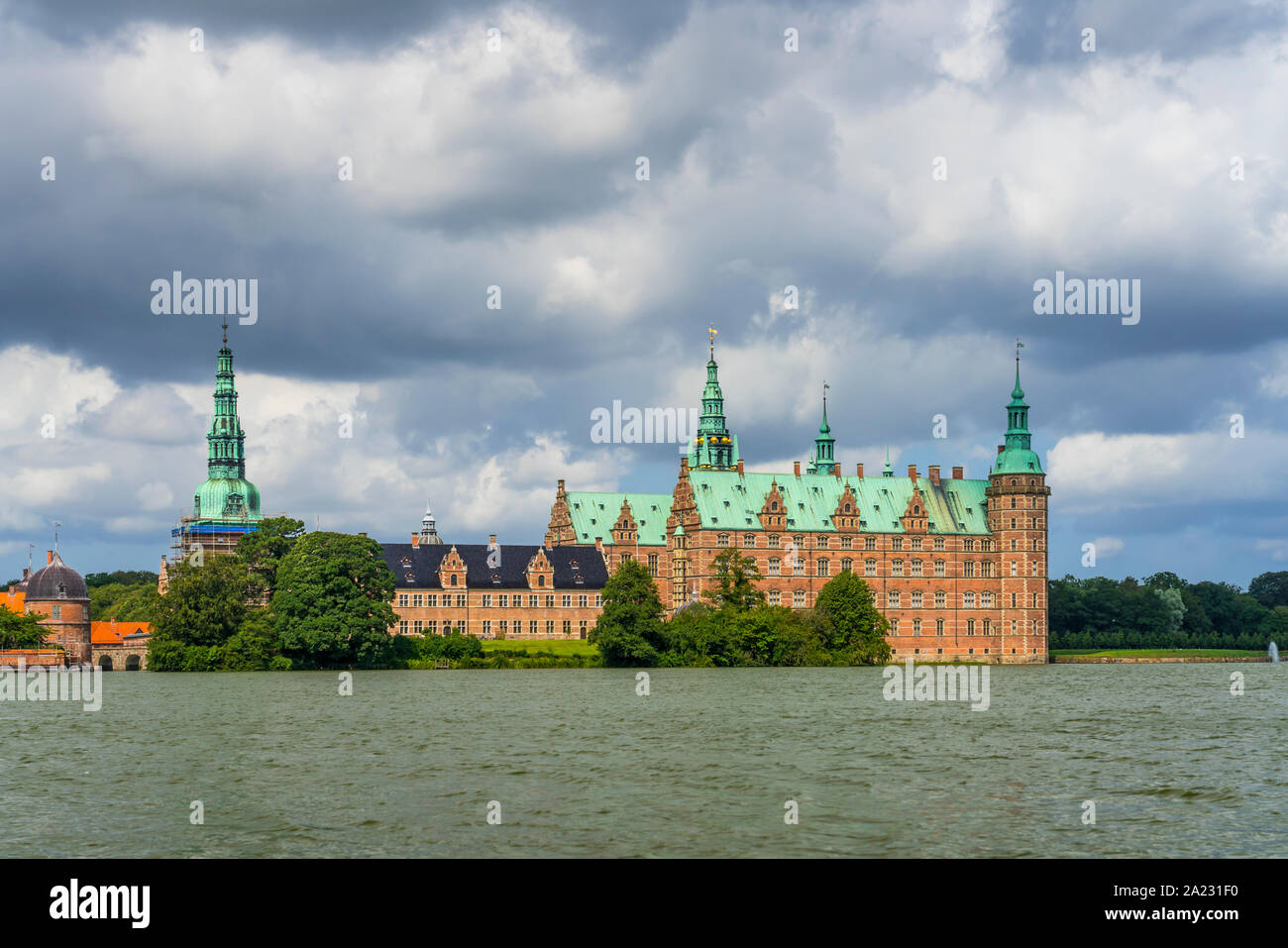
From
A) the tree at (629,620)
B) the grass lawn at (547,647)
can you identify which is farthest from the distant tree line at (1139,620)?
the tree at (629,620)

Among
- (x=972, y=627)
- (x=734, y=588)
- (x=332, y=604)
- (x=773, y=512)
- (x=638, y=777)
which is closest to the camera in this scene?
(x=638, y=777)

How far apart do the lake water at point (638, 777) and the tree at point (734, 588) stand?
129 feet

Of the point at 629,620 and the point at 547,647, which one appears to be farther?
the point at 547,647

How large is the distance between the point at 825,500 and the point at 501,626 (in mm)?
30704

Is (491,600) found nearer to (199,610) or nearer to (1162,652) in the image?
(199,610)

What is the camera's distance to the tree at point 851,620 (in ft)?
347

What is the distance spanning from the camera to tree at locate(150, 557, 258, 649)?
316 feet

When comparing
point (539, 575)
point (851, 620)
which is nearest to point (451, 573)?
point (539, 575)

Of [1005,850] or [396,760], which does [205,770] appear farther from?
[1005,850]

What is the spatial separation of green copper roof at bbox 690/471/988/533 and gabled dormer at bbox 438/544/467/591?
2172 centimetres

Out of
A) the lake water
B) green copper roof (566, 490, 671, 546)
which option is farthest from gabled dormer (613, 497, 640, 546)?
the lake water

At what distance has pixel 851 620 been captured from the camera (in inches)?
4161

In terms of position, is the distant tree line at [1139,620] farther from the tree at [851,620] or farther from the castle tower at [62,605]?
the castle tower at [62,605]
